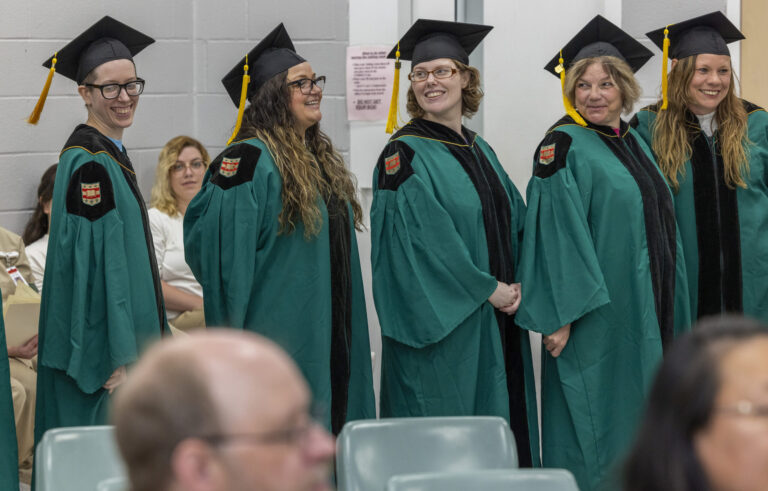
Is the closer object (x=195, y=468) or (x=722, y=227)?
(x=195, y=468)

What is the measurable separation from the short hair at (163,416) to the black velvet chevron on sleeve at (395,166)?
240 cm

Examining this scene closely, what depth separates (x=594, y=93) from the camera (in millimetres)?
3529

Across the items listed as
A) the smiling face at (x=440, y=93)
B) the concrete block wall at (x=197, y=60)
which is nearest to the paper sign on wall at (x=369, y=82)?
the concrete block wall at (x=197, y=60)

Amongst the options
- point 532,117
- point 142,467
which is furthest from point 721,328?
point 532,117

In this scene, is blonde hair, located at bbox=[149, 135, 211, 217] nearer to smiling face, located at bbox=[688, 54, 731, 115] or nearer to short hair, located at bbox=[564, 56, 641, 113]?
short hair, located at bbox=[564, 56, 641, 113]

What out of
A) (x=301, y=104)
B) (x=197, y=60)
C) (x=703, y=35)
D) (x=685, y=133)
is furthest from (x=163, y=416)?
(x=197, y=60)

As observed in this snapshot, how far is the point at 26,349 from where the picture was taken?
3666 millimetres

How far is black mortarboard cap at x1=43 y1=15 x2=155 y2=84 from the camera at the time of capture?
11.1 feet

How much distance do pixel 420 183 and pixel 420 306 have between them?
1.31 ft

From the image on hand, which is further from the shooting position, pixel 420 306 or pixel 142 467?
pixel 420 306

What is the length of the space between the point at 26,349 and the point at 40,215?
2.53 feet

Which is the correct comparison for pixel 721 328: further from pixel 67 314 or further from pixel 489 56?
pixel 489 56

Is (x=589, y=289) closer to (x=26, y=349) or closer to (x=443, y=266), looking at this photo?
(x=443, y=266)

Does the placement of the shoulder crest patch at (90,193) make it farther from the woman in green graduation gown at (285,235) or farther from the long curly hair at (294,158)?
the long curly hair at (294,158)
